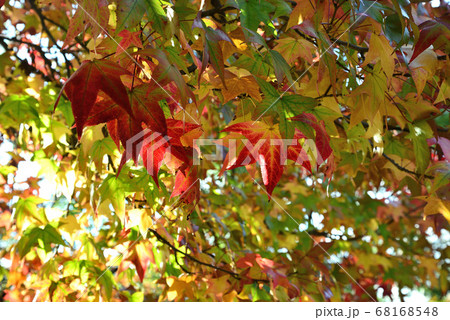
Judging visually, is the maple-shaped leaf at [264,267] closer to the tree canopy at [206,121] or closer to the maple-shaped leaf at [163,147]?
the tree canopy at [206,121]

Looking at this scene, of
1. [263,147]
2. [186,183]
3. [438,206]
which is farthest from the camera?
[438,206]

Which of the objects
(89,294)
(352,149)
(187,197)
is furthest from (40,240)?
(352,149)

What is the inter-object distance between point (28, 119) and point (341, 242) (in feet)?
6.72

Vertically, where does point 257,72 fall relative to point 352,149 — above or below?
above

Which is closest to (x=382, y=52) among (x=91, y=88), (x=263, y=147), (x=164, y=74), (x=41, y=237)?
(x=263, y=147)

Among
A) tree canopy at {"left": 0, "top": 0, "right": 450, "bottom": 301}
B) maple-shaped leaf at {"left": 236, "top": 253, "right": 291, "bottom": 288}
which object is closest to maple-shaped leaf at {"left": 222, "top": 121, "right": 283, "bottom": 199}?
tree canopy at {"left": 0, "top": 0, "right": 450, "bottom": 301}

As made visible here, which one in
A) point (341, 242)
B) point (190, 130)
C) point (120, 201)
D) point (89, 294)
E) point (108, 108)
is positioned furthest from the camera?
point (341, 242)

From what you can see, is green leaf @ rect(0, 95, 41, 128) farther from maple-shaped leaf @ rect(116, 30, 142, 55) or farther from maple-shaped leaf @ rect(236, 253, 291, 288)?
maple-shaped leaf @ rect(236, 253, 291, 288)

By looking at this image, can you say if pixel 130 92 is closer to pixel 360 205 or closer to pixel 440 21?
pixel 440 21

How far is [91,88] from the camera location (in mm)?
→ 623

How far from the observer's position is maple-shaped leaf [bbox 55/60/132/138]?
61 cm

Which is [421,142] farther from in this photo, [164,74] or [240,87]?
[164,74]

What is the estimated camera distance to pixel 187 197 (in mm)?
904
